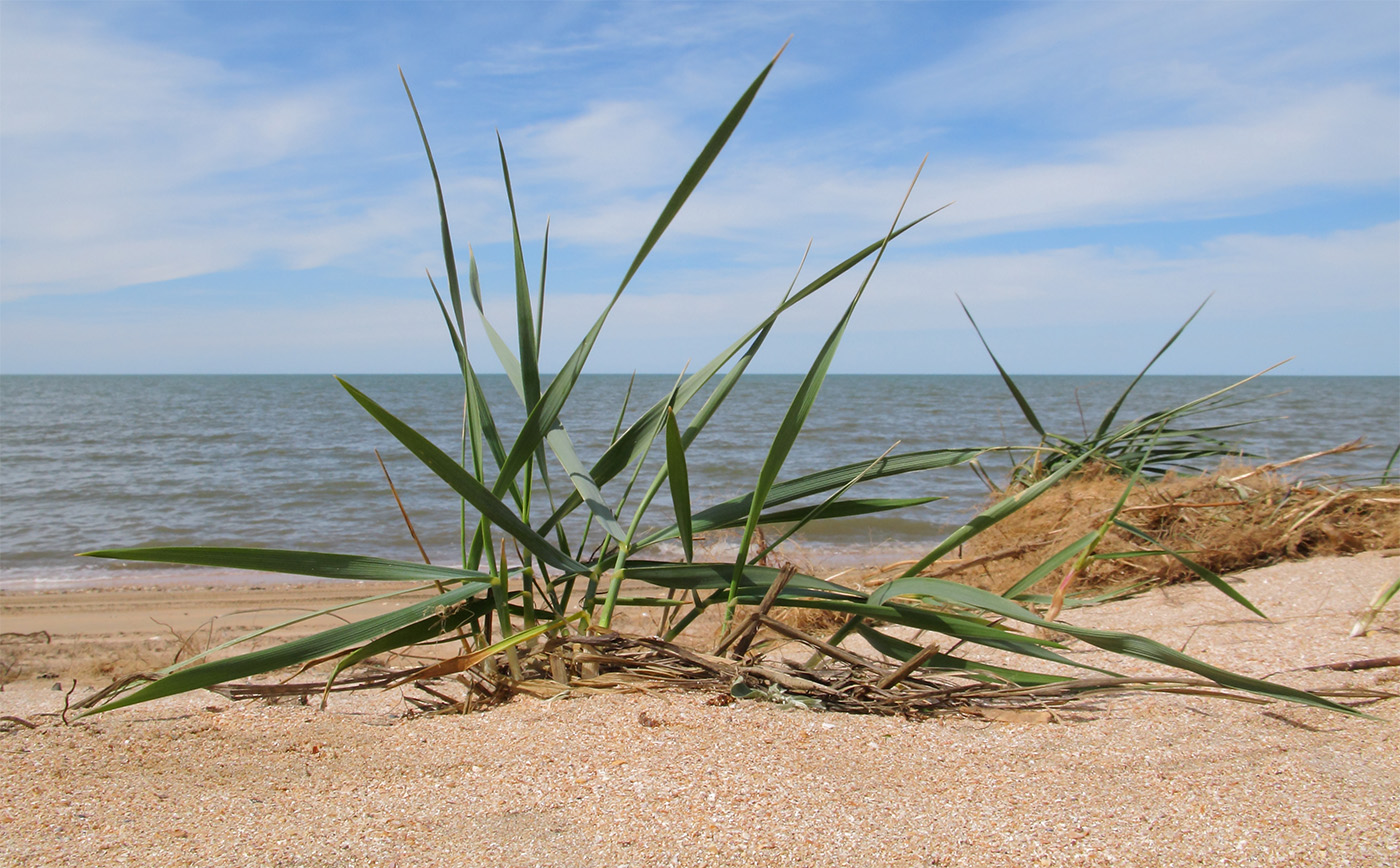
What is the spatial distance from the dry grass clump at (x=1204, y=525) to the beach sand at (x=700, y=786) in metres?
1.43

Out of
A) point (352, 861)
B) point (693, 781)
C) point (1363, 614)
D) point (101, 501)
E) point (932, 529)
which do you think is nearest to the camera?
point (352, 861)

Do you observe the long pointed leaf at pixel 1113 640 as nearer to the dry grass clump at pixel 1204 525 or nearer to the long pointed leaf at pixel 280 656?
the long pointed leaf at pixel 280 656

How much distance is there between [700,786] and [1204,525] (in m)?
2.86

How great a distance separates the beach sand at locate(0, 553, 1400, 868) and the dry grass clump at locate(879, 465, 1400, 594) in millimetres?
1426

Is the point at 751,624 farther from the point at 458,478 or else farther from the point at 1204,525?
the point at 1204,525

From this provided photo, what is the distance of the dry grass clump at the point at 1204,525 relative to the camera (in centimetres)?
308

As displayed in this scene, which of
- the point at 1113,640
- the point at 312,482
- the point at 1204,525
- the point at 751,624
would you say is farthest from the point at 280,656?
the point at 312,482

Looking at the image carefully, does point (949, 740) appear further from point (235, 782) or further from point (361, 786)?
point (235, 782)

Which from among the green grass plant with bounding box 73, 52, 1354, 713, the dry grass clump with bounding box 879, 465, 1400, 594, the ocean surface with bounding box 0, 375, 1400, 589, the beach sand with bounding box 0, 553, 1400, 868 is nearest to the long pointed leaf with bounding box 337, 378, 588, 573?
the green grass plant with bounding box 73, 52, 1354, 713


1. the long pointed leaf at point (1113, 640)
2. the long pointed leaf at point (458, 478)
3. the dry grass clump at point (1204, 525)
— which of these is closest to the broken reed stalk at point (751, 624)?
the long pointed leaf at point (1113, 640)

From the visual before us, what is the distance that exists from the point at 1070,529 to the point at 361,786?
109 inches

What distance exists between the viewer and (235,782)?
125cm

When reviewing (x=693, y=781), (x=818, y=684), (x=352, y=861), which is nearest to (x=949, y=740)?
(x=818, y=684)

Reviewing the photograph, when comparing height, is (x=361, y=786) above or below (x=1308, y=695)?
below
